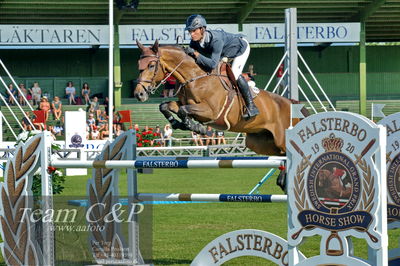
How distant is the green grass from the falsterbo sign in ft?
40.0

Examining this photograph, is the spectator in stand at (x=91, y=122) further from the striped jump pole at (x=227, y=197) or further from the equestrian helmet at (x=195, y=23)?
the striped jump pole at (x=227, y=197)

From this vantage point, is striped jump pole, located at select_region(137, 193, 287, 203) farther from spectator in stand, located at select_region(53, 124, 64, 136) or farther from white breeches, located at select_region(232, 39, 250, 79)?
spectator in stand, located at select_region(53, 124, 64, 136)

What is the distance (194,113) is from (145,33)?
67.6ft

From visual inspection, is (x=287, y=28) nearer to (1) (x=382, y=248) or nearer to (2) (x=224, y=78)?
(2) (x=224, y=78)

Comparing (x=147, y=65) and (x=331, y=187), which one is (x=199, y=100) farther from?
(x=331, y=187)

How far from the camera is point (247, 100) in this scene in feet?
27.3

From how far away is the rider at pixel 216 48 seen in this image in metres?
7.90

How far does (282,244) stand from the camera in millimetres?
4789

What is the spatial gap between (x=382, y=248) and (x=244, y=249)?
930 mm

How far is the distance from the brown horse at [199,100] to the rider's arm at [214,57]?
72 mm

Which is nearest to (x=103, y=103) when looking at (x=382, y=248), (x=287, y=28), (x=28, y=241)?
(x=287, y=28)

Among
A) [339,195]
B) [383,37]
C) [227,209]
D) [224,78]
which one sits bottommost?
[227,209]

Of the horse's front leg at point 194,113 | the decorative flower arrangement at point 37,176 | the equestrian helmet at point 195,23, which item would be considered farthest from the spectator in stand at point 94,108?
the equestrian helmet at point 195,23

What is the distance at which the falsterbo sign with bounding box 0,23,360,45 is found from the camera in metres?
27.3
